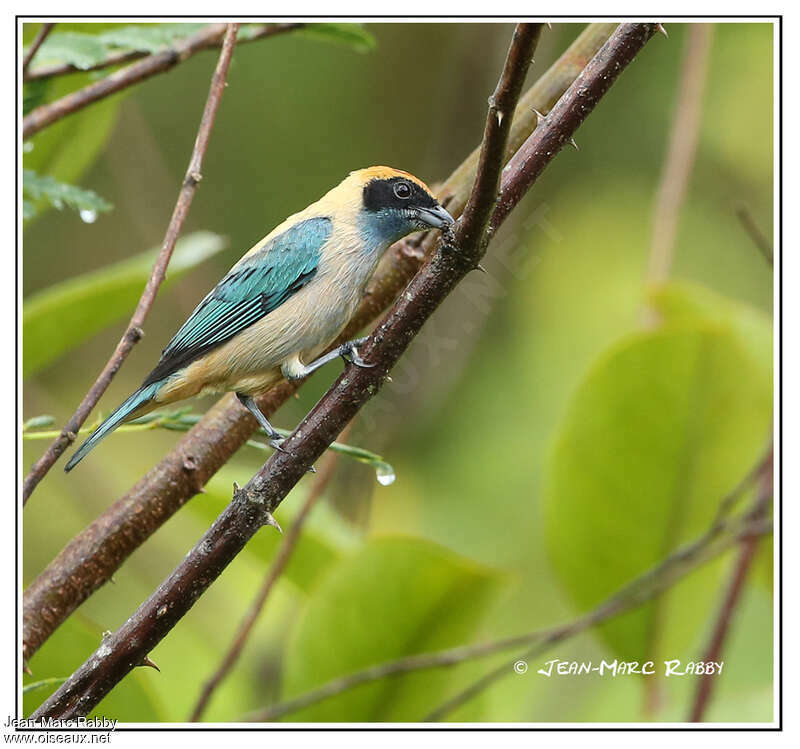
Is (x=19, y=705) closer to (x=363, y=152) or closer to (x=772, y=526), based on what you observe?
(x=772, y=526)

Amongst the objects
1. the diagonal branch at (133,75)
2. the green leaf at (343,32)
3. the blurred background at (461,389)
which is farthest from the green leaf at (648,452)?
the diagonal branch at (133,75)

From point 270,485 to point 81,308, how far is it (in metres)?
1.26

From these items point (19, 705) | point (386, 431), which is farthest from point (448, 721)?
point (386, 431)

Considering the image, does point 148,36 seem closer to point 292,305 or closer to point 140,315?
point 292,305

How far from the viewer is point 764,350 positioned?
123 inches

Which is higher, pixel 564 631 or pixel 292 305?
pixel 292 305

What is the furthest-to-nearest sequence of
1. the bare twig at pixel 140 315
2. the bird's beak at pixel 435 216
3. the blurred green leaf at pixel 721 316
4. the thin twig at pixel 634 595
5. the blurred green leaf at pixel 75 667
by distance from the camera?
1. the blurred green leaf at pixel 721 316
2. the thin twig at pixel 634 595
3. the bird's beak at pixel 435 216
4. the blurred green leaf at pixel 75 667
5. the bare twig at pixel 140 315

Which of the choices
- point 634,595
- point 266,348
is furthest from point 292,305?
point 634,595

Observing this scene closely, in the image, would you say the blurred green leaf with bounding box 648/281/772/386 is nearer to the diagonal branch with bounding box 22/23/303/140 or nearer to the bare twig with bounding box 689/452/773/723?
the bare twig with bounding box 689/452/773/723

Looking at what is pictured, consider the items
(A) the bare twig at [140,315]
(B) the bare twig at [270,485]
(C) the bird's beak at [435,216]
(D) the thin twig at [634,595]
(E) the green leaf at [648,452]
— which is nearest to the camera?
(B) the bare twig at [270,485]

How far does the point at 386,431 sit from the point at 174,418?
1.42 meters

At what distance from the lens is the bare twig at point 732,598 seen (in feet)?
8.21

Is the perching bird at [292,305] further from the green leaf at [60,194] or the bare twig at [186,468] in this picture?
the green leaf at [60,194]

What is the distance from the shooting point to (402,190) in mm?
2494
